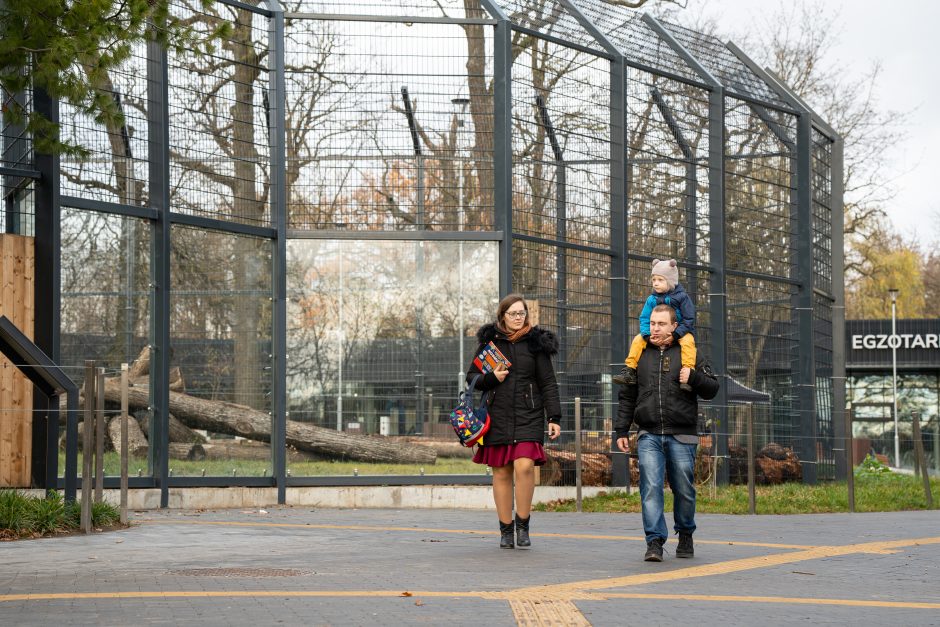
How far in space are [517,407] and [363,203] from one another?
22.5ft

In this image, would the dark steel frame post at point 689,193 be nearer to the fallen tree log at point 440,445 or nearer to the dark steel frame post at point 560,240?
the dark steel frame post at point 560,240

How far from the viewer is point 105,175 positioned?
14594 mm

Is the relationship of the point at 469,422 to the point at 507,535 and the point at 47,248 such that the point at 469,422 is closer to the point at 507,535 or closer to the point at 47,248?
the point at 507,535

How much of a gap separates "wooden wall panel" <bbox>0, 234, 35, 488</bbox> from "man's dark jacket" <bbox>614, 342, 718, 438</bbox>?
20.4ft

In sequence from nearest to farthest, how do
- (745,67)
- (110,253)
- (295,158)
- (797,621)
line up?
(797,621) → (110,253) → (295,158) → (745,67)

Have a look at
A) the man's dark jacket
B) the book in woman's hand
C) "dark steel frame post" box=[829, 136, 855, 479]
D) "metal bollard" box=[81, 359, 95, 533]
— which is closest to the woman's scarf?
the book in woman's hand

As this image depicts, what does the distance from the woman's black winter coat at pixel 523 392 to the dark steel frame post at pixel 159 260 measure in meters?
5.89

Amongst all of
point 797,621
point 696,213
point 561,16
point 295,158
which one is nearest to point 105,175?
point 295,158

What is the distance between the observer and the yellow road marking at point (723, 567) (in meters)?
7.20

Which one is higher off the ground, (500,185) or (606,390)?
(500,185)

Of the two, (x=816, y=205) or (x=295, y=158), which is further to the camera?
(x=816, y=205)

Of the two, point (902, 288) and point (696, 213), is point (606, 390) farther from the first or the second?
point (902, 288)

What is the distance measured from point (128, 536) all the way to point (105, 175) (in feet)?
17.5

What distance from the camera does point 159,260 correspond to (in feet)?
48.6
